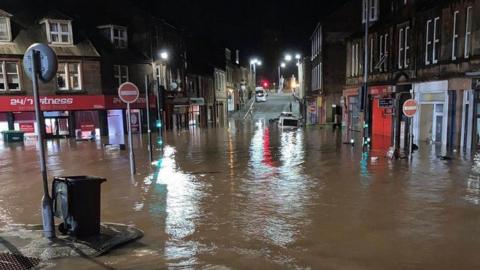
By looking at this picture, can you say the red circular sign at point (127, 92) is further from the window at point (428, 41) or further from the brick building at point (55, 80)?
the brick building at point (55, 80)

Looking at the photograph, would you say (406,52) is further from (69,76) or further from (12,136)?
(12,136)

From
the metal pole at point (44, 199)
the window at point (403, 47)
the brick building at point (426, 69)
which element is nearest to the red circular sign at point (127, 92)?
the metal pole at point (44, 199)

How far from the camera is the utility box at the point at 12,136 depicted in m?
27.8

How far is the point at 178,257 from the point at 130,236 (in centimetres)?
116

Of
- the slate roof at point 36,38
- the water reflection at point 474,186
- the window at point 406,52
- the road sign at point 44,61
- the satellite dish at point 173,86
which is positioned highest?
the slate roof at point 36,38

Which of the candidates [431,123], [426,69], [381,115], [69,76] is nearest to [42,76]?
[426,69]

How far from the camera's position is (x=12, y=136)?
27984 millimetres

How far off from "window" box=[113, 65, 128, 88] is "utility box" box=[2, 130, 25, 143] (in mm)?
8440

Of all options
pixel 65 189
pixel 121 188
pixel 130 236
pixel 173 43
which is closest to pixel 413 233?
pixel 130 236

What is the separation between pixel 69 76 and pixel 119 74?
13.0 ft

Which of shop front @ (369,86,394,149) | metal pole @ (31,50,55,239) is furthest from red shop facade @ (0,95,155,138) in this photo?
metal pole @ (31,50,55,239)

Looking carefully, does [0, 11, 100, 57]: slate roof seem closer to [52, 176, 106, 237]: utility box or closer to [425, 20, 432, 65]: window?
[425, 20, 432, 65]: window

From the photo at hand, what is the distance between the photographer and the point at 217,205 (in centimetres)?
894

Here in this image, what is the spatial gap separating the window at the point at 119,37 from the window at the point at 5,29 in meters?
7.80
